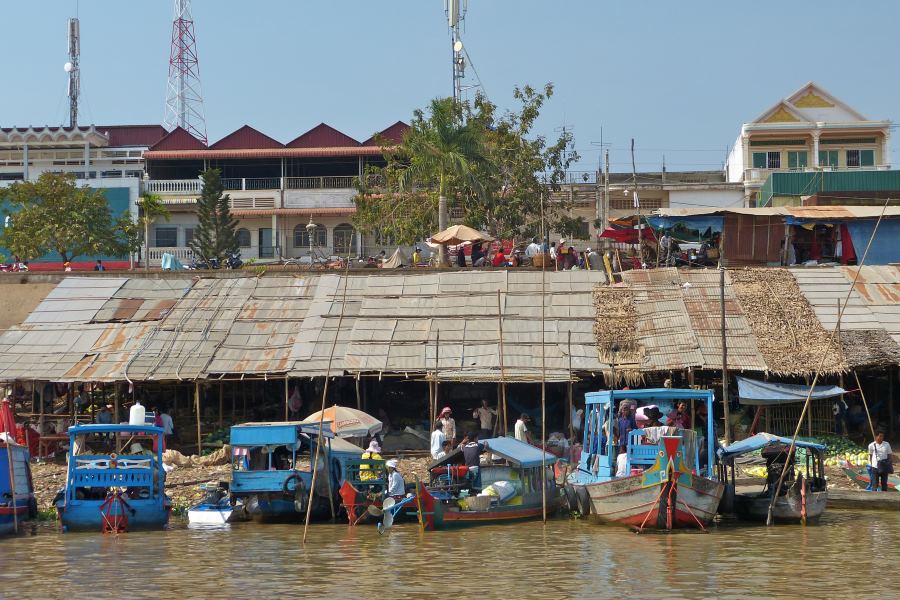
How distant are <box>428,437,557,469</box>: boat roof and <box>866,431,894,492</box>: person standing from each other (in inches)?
219

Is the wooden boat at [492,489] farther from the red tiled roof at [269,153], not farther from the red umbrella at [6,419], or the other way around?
the red tiled roof at [269,153]

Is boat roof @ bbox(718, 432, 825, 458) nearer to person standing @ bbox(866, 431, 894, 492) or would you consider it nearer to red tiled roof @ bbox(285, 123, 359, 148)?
person standing @ bbox(866, 431, 894, 492)

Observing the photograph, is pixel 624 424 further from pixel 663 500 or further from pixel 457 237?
pixel 457 237

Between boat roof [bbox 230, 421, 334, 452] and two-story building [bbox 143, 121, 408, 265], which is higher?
two-story building [bbox 143, 121, 408, 265]

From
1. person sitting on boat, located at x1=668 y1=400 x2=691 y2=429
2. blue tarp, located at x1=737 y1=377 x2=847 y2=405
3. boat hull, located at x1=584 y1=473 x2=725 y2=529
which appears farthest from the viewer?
blue tarp, located at x1=737 y1=377 x2=847 y2=405

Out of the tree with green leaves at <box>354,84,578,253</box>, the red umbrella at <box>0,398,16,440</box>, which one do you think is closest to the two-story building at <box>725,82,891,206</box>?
the tree with green leaves at <box>354,84,578,253</box>

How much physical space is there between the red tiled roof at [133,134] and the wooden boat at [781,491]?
38.0 m

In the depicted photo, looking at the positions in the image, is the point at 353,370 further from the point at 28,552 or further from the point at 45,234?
the point at 45,234

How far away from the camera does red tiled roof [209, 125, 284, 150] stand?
47250 millimetres

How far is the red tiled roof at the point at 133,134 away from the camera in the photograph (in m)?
51.3

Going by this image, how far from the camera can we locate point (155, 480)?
18.0 metres

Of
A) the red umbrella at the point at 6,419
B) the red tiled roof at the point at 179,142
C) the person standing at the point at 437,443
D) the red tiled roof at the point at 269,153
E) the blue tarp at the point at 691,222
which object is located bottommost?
the person standing at the point at 437,443

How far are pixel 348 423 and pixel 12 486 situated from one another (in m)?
6.05

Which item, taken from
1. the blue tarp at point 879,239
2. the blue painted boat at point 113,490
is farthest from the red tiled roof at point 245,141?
the blue painted boat at point 113,490
